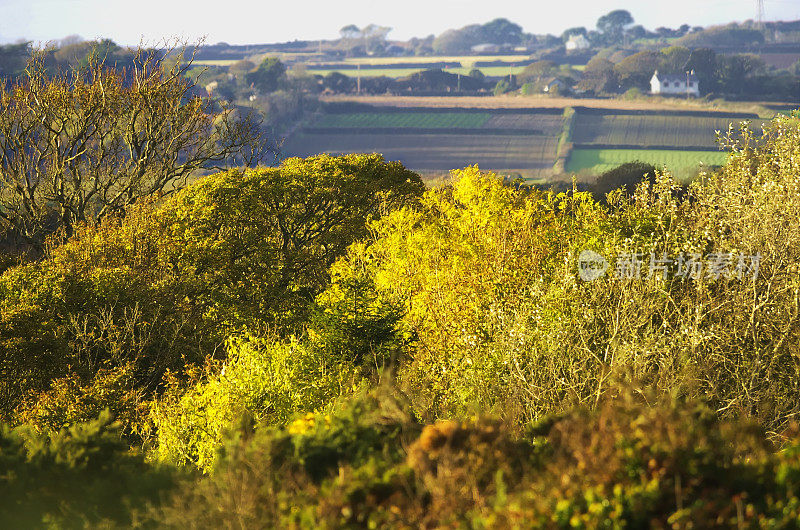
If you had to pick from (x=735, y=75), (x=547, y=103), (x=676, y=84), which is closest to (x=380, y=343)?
(x=547, y=103)

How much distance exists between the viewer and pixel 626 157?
4547 inches

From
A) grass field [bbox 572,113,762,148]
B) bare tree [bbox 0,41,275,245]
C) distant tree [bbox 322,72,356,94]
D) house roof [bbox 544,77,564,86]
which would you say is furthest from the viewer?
house roof [bbox 544,77,564,86]

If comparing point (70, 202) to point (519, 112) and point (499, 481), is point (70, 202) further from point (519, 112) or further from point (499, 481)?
point (519, 112)

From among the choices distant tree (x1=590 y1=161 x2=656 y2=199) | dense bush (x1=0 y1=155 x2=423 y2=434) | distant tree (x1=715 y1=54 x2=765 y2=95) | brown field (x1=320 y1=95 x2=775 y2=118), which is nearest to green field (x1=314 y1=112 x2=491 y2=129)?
brown field (x1=320 y1=95 x2=775 y2=118)

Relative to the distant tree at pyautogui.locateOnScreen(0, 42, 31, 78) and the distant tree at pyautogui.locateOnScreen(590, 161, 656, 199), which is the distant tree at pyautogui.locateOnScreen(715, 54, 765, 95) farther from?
the distant tree at pyautogui.locateOnScreen(0, 42, 31, 78)

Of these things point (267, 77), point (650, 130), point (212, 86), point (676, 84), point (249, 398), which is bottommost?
point (249, 398)

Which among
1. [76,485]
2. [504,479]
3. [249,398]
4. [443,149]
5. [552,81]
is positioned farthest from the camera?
[552,81]

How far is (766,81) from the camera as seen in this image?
521 ft

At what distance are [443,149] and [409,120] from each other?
16.8 metres

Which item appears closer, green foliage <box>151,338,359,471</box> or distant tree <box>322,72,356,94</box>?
green foliage <box>151,338,359,471</box>

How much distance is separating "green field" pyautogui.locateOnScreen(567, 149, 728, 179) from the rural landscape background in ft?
252

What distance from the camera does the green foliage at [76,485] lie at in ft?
40.1

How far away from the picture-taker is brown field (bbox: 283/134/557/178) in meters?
125

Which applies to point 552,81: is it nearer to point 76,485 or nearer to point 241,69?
point 241,69
